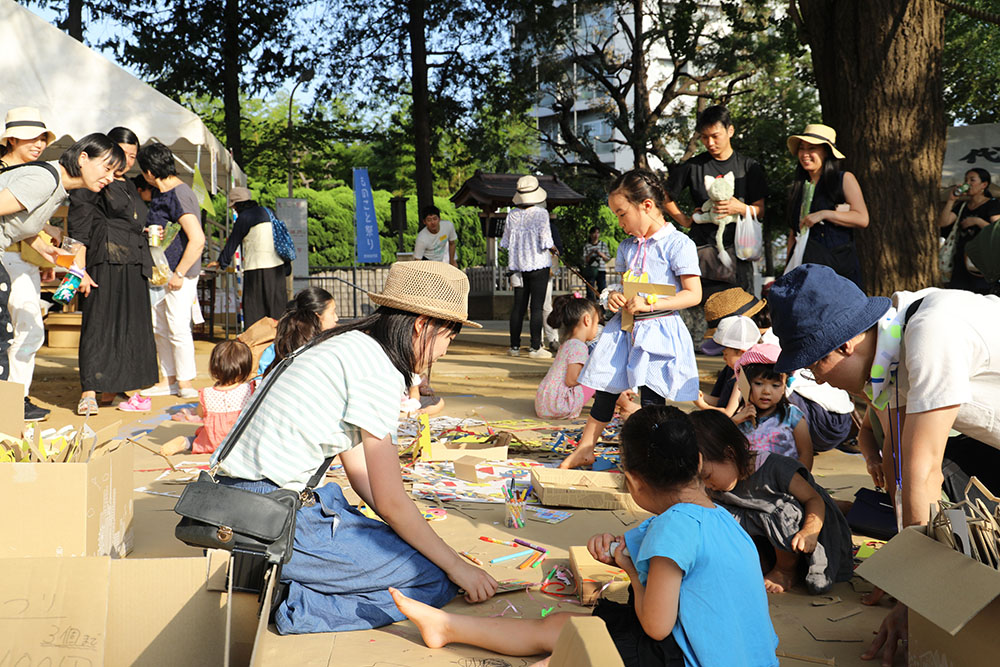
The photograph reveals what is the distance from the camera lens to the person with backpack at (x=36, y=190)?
16.3 feet

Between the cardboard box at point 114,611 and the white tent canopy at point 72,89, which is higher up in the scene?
the white tent canopy at point 72,89

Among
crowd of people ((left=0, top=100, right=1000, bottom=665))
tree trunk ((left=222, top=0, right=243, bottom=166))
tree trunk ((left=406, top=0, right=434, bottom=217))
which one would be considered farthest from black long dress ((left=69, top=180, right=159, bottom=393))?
tree trunk ((left=222, top=0, right=243, bottom=166))

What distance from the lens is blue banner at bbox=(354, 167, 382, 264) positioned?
16.9 m

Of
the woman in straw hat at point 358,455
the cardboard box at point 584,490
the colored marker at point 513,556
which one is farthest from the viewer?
the cardboard box at point 584,490

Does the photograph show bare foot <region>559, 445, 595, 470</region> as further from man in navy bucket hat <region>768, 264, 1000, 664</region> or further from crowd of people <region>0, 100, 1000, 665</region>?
man in navy bucket hat <region>768, 264, 1000, 664</region>

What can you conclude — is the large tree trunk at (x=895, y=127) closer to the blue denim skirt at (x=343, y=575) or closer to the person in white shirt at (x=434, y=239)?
the blue denim skirt at (x=343, y=575)

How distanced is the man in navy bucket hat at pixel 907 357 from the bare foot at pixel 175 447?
375 cm

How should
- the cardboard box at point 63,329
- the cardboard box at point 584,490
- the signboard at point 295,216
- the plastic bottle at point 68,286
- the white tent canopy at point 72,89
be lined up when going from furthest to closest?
the signboard at point 295,216, the cardboard box at point 63,329, the white tent canopy at point 72,89, the plastic bottle at point 68,286, the cardboard box at point 584,490

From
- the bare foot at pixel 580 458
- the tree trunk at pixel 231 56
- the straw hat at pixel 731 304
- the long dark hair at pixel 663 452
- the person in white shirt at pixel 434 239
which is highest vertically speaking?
the tree trunk at pixel 231 56

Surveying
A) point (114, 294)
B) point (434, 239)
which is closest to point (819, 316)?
point (114, 294)

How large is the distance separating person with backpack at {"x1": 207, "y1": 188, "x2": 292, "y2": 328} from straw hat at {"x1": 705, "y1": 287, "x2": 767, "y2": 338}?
4781 millimetres

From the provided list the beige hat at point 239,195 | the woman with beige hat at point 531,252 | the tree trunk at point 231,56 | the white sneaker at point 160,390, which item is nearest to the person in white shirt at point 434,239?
the woman with beige hat at point 531,252

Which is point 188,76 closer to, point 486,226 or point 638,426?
point 486,226

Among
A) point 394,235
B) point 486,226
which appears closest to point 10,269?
point 486,226
